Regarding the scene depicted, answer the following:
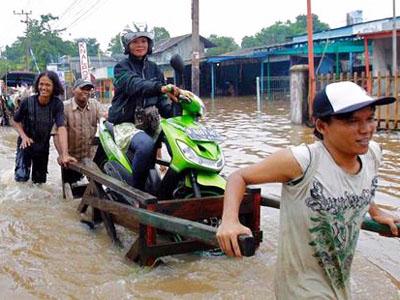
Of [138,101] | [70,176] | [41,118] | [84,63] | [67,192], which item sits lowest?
[67,192]

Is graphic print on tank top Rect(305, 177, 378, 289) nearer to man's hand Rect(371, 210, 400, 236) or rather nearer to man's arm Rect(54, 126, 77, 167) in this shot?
man's hand Rect(371, 210, 400, 236)

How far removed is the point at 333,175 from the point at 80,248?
3.42 meters

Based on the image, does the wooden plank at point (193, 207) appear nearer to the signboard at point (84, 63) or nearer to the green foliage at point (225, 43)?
the signboard at point (84, 63)

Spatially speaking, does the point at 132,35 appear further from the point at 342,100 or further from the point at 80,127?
the point at 342,100

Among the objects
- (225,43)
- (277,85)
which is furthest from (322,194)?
(225,43)

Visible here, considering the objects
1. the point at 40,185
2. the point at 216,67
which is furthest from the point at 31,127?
the point at 216,67

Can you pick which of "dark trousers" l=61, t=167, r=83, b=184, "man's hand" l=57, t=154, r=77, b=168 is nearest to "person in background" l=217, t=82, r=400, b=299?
"man's hand" l=57, t=154, r=77, b=168

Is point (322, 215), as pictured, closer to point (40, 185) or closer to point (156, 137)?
point (156, 137)

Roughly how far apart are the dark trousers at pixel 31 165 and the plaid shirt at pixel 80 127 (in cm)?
41

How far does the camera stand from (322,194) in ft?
7.22

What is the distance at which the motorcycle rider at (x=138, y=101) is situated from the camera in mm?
4703

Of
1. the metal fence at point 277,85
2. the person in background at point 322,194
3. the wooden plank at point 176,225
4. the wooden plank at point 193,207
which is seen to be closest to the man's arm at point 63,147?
the wooden plank at point 176,225

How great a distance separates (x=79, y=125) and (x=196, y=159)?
118 inches

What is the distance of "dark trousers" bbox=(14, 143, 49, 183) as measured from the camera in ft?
22.6
